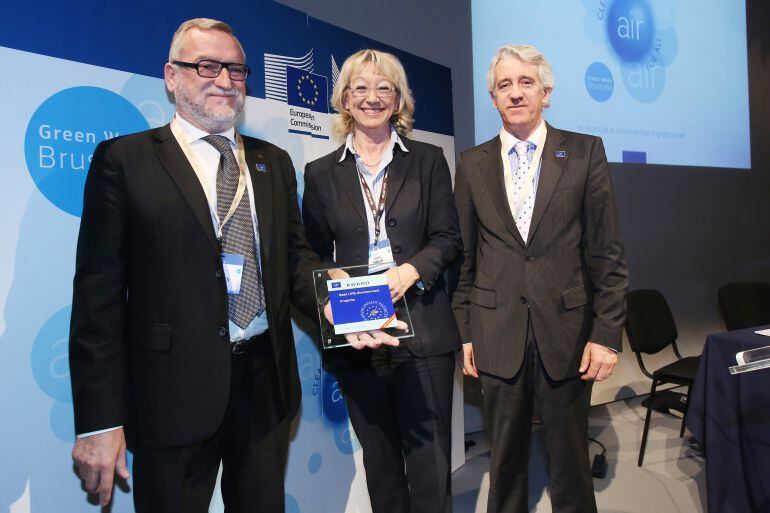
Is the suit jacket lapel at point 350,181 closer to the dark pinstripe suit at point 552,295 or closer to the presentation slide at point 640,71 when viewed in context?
the dark pinstripe suit at point 552,295

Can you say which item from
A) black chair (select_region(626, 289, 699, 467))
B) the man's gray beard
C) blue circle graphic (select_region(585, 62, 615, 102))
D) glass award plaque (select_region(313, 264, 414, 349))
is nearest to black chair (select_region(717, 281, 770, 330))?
black chair (select_region(626, 289, 699, 467))

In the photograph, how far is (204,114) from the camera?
4.87 ft

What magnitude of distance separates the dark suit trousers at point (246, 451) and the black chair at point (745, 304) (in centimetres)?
415

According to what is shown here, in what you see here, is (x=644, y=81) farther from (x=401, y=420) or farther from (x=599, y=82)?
(x=401, y=420)

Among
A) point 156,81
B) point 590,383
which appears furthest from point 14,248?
point 590,383

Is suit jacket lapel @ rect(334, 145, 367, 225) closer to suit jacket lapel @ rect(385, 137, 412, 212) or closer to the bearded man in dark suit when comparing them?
suit jacket lapel @ rect(385, 137, 412, 212)

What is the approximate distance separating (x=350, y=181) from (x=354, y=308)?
0.55m

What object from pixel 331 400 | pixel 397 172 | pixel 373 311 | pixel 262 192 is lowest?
pixel 331 400

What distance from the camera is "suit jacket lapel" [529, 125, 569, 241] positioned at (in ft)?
6.16

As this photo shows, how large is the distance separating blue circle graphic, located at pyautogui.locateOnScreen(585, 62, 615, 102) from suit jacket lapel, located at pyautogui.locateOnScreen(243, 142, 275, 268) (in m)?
3.24

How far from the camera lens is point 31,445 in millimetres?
1519

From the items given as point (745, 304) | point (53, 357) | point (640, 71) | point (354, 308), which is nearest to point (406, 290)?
point (354, 308)

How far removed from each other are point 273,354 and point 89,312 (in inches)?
19.1

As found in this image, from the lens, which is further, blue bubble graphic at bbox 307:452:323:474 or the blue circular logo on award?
blue bubble graphic at bbox 307:452:323:474
